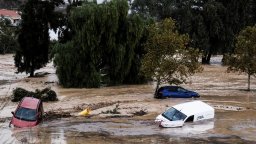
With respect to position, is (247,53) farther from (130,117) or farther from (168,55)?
(130,117)

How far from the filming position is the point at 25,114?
1236 inches

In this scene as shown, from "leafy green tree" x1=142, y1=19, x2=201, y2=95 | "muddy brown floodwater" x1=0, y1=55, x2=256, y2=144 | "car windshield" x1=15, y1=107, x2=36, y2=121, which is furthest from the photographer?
"leafy green tree" x1=142, y1=19, x2=201, y2=95

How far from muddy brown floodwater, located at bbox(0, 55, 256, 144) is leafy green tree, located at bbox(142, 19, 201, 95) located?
2697 millimetres

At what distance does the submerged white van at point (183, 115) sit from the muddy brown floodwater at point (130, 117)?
1.72ft

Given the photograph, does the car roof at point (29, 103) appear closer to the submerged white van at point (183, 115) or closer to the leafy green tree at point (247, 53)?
the submerged white van at point (183, 115)

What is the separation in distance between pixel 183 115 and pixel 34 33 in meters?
35.1

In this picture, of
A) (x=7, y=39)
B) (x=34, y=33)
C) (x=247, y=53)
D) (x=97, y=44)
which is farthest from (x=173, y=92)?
(x=7, y=39)

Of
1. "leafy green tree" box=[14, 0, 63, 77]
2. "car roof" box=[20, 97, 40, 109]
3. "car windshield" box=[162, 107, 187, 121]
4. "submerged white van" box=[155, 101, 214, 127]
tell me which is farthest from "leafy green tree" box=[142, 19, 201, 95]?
"leafy green tree" box=[14, 0, 63, 77]

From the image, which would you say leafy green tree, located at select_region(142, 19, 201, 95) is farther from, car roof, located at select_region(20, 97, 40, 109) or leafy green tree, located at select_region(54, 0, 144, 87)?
car roof, located at select_region(20, 97, 40, 109)

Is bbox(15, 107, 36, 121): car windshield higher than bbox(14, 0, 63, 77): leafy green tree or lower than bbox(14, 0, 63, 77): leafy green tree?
lower

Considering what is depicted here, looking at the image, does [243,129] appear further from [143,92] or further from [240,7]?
[240,7]

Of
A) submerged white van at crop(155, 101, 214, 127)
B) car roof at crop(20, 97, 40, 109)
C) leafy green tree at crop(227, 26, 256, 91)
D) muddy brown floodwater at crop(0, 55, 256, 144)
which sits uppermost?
leafy green tree at crop(227, 26, 256, 91)

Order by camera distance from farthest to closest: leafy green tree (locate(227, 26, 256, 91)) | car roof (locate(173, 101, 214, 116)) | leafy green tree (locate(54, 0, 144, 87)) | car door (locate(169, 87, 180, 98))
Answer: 1. leafy green tree (locate(54, 0, 144, 87))
2. leafy green tree (locate(227, 26, 256, 91))
3. car door (locate(169, 87, 180, 98))
4. car roof (locate(173, 101, 214, 116))

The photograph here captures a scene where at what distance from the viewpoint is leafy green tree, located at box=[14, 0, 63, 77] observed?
63.3 m
